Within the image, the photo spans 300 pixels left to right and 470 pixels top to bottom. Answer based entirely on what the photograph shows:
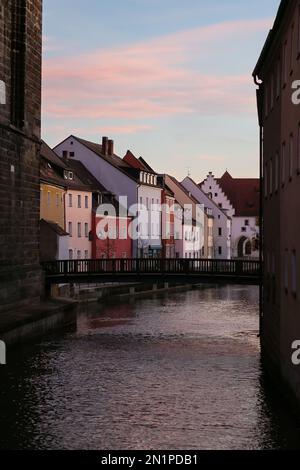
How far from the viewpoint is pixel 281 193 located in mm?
24516

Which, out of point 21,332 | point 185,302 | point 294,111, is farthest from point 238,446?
point 185,302

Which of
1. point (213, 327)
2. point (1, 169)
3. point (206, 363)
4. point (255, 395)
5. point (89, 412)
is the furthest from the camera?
point (213, 327)

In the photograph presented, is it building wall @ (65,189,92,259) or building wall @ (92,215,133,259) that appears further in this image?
building wall @ (92,215,133,259)

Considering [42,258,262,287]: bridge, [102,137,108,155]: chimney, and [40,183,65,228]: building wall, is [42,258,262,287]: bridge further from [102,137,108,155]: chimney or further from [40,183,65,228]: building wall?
[102,137,108,155]: chimney

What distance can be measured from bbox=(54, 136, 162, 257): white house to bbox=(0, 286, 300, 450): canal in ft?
116

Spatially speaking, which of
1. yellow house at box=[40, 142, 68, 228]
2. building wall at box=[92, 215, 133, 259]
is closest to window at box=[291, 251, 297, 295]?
yellow house at box=[40, 142, 68, 228]

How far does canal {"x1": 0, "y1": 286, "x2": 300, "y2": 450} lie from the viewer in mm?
17938

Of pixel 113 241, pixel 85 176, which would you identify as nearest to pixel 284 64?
pixel 113 241

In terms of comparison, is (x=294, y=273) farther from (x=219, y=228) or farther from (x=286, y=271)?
(x=219, y=228)

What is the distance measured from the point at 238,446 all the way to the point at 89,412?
4.74m

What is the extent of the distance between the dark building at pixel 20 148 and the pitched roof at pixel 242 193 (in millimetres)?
86732

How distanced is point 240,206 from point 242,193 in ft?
8.70

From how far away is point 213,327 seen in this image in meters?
40.4

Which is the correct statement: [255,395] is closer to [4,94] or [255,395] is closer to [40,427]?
[40,427]
